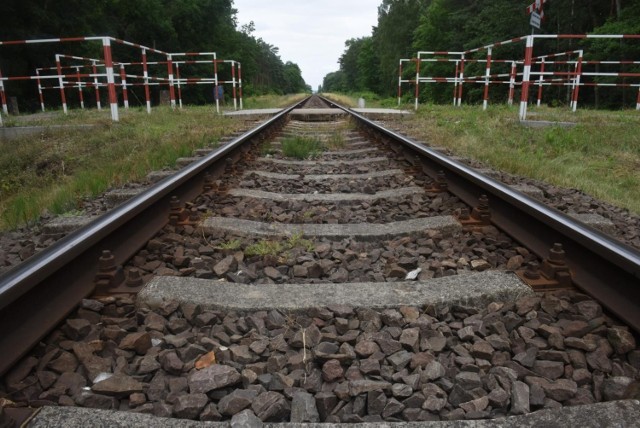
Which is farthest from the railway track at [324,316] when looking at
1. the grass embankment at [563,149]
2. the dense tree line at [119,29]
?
the dense tree line at [119,29]

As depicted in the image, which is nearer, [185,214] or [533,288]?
[533,288]

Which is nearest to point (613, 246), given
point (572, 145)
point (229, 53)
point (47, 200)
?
point (47, 200)

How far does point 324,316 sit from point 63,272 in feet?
3.37

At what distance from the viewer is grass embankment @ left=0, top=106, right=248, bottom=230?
13.3 ft

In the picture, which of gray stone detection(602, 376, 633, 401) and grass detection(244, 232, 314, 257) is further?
grass detection(244, 232, 314, 257)

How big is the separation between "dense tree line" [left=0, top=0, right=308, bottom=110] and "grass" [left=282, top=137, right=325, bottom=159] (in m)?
20.3

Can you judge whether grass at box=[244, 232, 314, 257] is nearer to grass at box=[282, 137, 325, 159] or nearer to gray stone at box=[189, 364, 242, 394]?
gray stone at box=[189, 364, 242, 394]

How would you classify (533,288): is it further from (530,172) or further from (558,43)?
(558,43)

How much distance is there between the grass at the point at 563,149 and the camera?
4711 millimetres

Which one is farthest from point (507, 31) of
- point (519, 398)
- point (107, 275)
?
point (519, 398)

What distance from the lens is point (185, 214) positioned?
314cm

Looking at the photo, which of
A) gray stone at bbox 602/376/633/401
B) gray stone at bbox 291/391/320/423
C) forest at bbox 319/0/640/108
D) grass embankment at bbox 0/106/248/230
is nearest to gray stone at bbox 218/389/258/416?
gray stone at bbox 291/391/320/423

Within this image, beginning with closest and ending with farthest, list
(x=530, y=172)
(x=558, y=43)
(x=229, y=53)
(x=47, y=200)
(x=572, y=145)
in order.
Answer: (x=47, y=200)
(x=530, y=172)
(x=572, y=145)
(x=558, y=43)
(x=229, y=53)

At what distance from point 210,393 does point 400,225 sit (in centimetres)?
186
